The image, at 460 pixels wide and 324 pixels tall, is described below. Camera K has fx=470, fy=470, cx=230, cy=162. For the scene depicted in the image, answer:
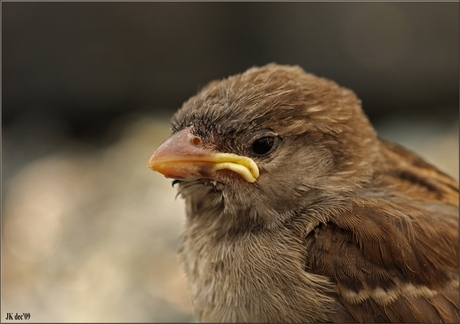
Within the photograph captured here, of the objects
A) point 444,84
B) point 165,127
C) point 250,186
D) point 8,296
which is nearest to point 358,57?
point 444,84

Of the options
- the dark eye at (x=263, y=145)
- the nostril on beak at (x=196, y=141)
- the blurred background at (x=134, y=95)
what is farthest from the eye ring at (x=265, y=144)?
the blurred background at (x=134, y=95)

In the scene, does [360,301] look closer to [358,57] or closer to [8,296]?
[8,296]

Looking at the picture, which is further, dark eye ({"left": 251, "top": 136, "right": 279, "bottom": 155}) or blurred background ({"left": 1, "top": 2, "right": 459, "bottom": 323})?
blurred background ({"left": 1, "top": 2, "right": 459, "bottom": 323})

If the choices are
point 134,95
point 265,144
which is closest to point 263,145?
point 265,144

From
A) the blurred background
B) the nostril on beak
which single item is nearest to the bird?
the nostril on beak

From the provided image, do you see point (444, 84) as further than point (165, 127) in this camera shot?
Yes

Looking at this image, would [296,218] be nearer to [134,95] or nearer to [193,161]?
[193,161]

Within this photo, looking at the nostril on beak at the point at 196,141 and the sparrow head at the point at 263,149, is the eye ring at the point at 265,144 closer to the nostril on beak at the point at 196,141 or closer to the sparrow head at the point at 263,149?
the sparrow head at the point at 263,149

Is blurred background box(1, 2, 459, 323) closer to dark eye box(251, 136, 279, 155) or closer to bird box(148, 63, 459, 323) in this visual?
bird box(148, 63, 459, 323)
